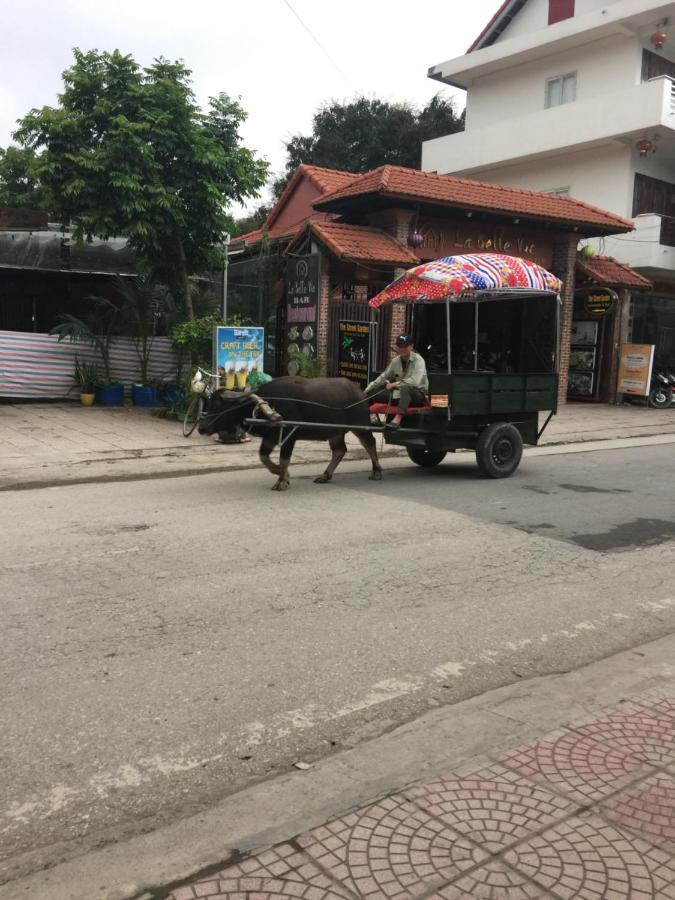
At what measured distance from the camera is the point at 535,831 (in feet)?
9.25

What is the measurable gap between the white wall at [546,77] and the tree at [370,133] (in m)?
8.63

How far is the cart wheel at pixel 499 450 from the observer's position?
9.92 m

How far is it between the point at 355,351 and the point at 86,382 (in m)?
5.79

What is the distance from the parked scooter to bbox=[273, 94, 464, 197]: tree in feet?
66.6

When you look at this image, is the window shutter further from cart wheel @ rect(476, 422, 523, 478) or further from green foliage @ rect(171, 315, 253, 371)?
cart wheel @ rect(476, 422, 523, 478)

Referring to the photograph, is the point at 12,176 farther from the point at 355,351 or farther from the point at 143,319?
the point at 355,351

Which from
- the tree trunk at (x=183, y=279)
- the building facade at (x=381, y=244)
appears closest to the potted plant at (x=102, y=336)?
the tree trunk at (x=183, y=279)

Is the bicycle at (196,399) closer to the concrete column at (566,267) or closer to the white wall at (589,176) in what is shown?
the concrete column at (566,267)

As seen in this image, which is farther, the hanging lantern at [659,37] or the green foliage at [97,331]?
the hanging lantern at [659,37]

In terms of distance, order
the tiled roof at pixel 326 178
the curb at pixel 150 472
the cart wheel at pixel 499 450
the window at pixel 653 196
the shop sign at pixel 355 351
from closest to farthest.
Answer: the curb at pixel 150 472 < the cart wheel at pixel 499 450 < the shop sign at pixel 355 351 < the tiled roof at pixel 326 178 < the window at pixel 653 196

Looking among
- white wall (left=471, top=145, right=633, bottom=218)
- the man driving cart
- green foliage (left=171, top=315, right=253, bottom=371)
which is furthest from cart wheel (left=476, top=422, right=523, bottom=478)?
white wall (left=471, top=145, right=633, bottom=218)

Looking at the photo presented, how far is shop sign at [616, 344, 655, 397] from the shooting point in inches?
844

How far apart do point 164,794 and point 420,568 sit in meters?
3.32

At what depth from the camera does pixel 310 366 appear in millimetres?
15703
